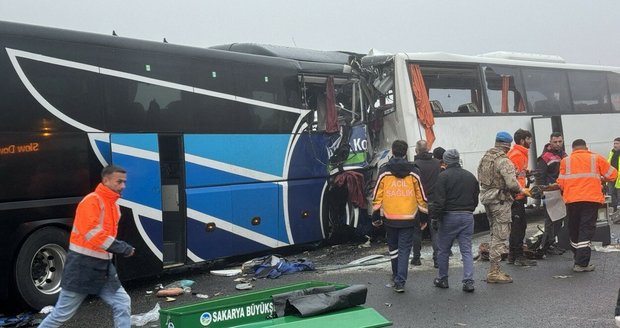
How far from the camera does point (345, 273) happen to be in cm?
923

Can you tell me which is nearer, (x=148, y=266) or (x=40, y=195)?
(x=40, y=195)

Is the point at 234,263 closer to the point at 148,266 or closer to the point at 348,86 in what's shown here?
the point at 148,266

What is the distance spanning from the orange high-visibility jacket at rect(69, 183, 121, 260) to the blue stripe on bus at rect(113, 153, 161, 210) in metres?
2.84

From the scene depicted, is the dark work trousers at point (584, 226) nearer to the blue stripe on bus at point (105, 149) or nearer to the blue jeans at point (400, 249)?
the blue jeans at point (400, 249)

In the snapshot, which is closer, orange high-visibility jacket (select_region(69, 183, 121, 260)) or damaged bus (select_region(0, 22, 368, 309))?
orange high-visibility jacket (select_region(69, 183, 121, 260))

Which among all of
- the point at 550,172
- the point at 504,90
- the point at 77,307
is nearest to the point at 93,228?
the point at 77,307

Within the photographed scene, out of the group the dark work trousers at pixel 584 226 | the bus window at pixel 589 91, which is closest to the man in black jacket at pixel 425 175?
the dark work trousers at pixel 584 226

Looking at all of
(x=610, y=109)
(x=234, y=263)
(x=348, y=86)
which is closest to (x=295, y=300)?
(x=234, y=263)

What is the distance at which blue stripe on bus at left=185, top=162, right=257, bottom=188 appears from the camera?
9.05 meters

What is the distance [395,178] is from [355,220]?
3.84 meters

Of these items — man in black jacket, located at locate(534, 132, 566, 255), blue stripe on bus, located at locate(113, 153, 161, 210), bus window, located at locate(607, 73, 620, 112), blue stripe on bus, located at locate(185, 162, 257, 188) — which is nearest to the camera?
blue stripe on bus, located at locate(113, 153, 161, 210)

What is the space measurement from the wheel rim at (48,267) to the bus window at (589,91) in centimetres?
1229

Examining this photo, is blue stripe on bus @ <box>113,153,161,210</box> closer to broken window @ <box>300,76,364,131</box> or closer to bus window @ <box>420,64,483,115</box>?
broken window @ <box>300,76,364,131</box>

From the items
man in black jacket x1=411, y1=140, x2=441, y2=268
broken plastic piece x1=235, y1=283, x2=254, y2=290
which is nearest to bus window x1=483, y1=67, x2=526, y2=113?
man in black jacket x1=411, y1=140, x2=441, y2=268
